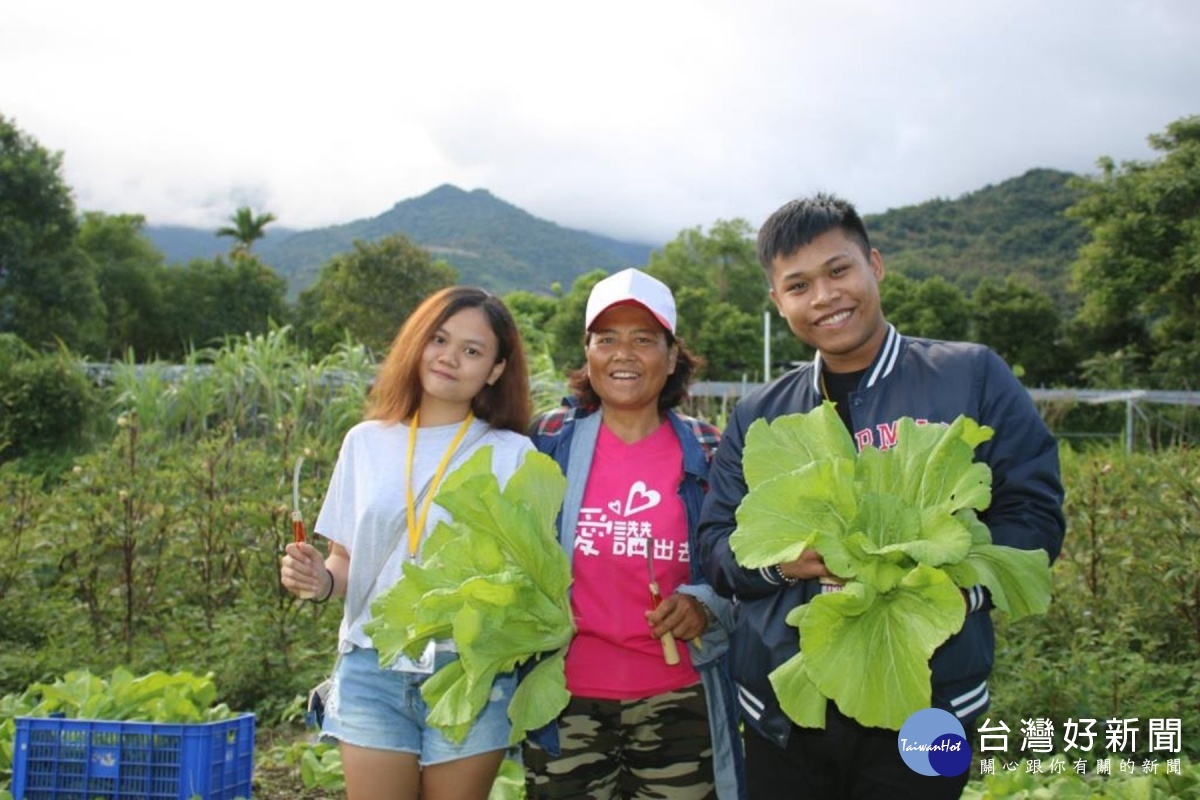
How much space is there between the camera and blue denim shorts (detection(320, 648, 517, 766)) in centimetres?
248

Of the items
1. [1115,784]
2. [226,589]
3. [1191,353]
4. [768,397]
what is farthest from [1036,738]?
[1191,353]

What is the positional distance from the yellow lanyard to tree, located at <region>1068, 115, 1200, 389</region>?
3164 cm

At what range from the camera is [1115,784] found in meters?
3.29

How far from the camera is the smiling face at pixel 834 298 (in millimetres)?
2312

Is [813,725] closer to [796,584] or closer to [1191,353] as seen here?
[796,584]

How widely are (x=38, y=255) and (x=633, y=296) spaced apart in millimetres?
29036

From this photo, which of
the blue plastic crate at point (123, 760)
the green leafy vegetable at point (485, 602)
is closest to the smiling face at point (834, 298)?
the green leafy vegetable at point (485, 602)

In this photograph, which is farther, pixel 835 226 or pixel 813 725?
pixel 835 226

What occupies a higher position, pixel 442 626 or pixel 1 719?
pixel 442 626

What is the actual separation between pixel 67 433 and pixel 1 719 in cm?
554

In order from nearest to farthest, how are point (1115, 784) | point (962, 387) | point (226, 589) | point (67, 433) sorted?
point (962, 387), point (1115, 784), point (226, 589), point (67, 433)

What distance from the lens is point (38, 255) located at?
27031 mm

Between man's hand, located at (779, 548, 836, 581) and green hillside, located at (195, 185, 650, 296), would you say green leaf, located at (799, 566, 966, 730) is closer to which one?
man's hand, located at (779, 548, 836, 581)

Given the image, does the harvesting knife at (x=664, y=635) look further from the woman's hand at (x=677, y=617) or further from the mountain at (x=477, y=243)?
the mountain at (x=477, y=243)
